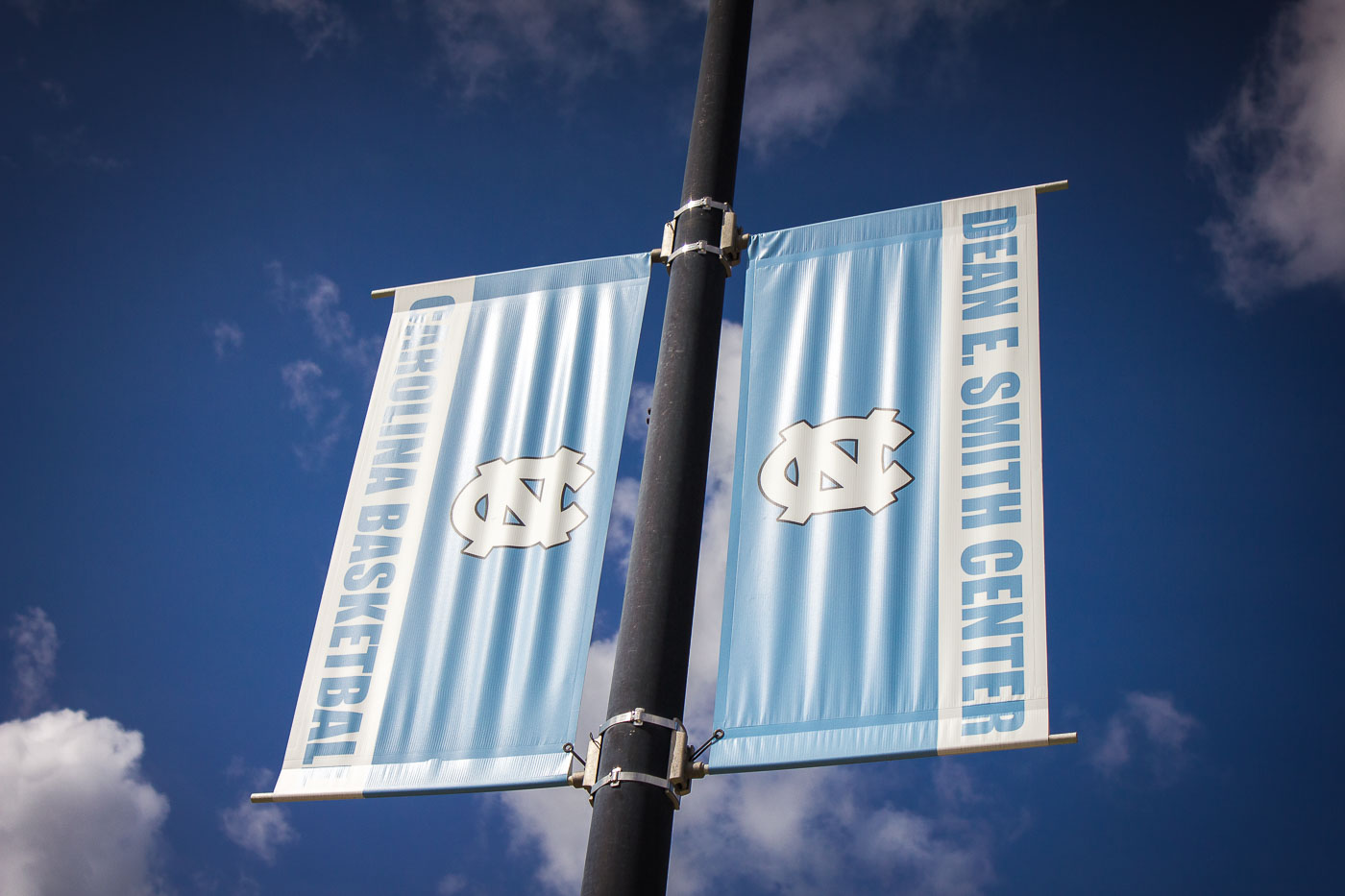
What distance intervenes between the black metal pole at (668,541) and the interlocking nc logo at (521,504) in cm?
100

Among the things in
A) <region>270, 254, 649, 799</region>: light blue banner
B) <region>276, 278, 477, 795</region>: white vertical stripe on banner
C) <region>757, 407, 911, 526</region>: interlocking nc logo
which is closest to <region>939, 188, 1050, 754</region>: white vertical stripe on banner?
<region>757, 407, 911, 526</region>: interlocking nc logo

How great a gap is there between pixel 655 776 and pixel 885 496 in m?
2.01

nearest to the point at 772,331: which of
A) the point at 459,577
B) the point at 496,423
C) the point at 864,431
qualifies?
the point at 864,431

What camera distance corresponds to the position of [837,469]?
252 inches

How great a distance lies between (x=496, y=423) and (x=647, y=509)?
214 cm

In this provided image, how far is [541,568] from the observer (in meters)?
6.66

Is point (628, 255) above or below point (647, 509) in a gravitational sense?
above

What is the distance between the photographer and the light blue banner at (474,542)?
6.28 meters

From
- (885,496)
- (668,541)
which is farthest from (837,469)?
(668,541)

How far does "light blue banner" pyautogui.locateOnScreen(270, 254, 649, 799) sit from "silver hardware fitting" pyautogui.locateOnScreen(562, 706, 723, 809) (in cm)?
64

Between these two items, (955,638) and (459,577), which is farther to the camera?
(459,577)

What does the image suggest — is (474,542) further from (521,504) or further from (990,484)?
(990,484)

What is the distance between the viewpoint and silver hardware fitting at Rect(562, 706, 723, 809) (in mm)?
4938

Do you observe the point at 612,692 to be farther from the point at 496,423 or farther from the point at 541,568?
the point at 496,423
